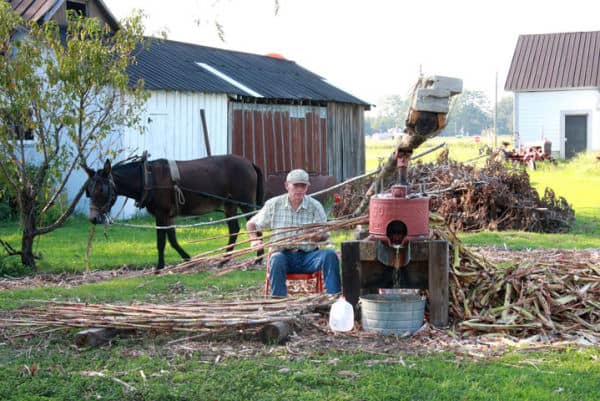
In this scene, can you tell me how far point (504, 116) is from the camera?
449ft

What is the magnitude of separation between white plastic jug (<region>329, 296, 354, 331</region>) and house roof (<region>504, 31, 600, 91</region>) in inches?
1321

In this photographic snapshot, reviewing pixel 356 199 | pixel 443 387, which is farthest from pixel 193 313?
pixel 356 199

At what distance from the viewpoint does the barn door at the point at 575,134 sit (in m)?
38.0

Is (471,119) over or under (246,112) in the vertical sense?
over

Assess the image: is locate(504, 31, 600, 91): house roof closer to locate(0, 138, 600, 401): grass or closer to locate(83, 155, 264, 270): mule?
locate(83, 155, 264, 270): mule

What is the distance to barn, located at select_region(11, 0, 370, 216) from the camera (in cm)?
1823

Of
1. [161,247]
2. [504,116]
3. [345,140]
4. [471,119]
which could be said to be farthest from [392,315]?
[504,116]

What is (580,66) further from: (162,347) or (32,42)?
(162,347)

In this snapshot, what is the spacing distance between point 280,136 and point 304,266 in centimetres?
1405

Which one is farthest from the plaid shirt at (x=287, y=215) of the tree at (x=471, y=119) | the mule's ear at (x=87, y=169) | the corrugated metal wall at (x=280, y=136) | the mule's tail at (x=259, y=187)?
the tree at (x=471, y=119)

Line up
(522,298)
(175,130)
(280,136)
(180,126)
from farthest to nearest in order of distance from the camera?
(280,136) → (180,126) → (175,130) → (522,298)

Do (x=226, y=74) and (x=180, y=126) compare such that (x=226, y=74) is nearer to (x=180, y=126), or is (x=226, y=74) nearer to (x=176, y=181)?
(x=180, y=126)

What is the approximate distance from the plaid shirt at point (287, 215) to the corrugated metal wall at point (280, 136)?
12169mm

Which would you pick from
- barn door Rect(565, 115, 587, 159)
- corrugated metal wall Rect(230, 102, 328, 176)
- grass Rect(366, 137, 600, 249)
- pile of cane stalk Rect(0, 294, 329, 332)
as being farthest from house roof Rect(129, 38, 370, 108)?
barn door Rect(565, 115, 587, 159)
